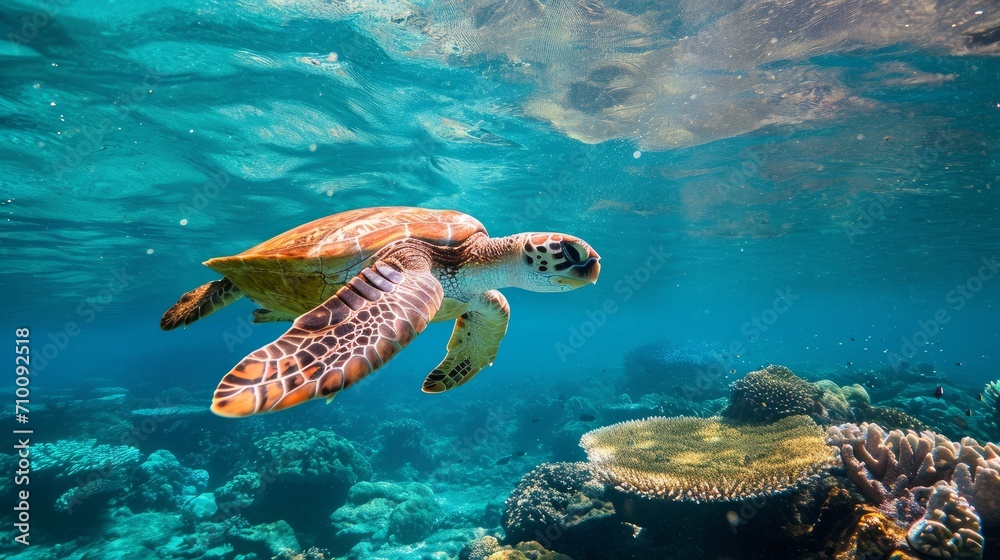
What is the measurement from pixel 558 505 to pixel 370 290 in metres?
4.66

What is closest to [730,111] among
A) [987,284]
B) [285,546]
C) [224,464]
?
[285,546]

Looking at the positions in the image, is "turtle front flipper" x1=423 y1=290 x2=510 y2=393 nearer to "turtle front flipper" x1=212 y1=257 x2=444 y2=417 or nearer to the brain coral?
"turtle front flipper" x1=212 y1=257 x2=444 y2=417

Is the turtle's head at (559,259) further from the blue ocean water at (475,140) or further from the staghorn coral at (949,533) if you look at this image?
the blue ocean water at (475,140)

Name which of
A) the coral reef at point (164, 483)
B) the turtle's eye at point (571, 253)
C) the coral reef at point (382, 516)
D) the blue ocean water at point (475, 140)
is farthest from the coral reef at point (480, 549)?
the coral reef at point (164, 483)

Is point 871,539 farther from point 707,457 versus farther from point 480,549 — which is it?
point 480,549

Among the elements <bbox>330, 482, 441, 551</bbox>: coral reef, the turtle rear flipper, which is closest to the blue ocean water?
<bbox>330, 482, 441, 551</bbox>: coral reef

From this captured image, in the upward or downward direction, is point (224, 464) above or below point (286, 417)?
below

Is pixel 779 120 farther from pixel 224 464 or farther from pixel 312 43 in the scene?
pixel 224 464

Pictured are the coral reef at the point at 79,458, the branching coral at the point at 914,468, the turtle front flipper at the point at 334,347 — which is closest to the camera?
the turtle front flipper at the point at 334,347

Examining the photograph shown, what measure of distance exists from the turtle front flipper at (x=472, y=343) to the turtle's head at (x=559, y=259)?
0.69m

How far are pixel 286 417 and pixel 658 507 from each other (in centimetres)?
1646

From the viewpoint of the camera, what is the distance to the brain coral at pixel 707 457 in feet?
12.0

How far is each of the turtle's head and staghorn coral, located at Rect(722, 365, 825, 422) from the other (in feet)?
15.5

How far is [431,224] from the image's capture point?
3316 millimetres
